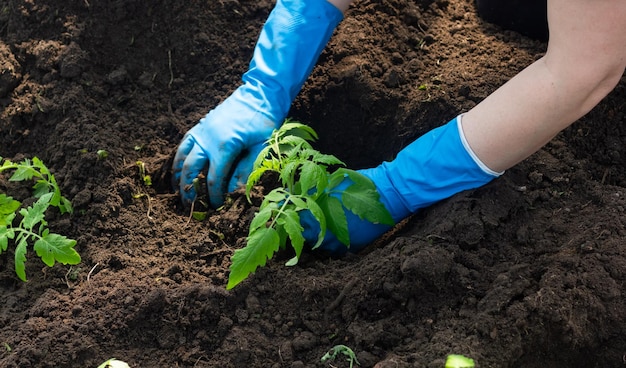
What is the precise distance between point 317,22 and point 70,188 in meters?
1.21

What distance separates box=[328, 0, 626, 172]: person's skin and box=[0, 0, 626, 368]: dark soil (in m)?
0.21

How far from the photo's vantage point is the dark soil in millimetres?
1979

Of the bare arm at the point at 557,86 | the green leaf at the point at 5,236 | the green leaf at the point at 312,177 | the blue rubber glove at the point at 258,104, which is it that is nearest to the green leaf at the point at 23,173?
the green leaf at the point at 5,236

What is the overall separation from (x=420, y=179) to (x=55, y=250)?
4.09 feet

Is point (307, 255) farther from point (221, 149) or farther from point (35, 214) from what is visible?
point (35, 214)

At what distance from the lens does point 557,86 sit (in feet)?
6.72

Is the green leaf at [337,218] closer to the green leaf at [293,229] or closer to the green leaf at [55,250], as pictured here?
the green leaf at [293,229]

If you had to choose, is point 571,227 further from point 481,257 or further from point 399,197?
point 399,197

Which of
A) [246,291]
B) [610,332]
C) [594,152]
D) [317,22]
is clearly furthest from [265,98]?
[610,332]

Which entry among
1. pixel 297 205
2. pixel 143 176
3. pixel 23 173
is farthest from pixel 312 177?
pixel 23 173

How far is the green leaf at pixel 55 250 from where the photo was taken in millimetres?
2150

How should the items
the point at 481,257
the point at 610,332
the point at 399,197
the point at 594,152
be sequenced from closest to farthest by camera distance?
the point at 610,332 < the point at 481,257 < the point at 399,197 < the point at 594,152

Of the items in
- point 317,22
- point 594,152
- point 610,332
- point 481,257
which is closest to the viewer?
point 610,332

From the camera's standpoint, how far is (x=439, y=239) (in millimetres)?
2182
